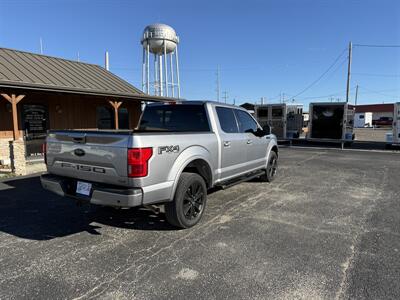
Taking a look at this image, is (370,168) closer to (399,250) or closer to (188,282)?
(399,250)

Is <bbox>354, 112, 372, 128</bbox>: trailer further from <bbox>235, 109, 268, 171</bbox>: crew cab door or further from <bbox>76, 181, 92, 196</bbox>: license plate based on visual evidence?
<bbox>76, 181, 92, 196</bbox>: license plate

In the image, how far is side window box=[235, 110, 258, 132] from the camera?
6.13 m

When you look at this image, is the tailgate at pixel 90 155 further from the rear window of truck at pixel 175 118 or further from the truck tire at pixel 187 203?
the rear window of truck at pixel 175 118

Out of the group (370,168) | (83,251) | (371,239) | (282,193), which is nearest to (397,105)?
(370,168)

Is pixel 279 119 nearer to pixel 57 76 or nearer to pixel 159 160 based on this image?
pixel 57 76

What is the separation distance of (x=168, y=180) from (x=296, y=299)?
2.00m

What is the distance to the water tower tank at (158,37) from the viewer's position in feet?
85.4

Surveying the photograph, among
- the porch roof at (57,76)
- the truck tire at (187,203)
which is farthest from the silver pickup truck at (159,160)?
the porch roof at (57,76)

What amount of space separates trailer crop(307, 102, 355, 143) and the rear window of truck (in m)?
14.4

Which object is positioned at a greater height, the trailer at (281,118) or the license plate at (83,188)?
the trailer at (281,118)

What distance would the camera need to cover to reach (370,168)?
33.3 feet

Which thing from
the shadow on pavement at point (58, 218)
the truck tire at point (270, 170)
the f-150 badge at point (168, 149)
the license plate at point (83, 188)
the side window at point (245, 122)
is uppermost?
the side window at point (245, 122)

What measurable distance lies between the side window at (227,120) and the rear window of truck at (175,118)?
373mm

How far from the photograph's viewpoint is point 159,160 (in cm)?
376
